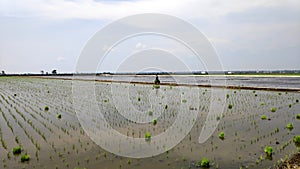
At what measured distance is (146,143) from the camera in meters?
8.69

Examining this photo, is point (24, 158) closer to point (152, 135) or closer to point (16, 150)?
point (16, 150)

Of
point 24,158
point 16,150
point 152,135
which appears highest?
point 152,135

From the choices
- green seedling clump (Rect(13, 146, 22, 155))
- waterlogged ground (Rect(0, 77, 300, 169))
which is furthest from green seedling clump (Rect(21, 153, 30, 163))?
green seedling clump (Rect(13, 146, 22, 155))

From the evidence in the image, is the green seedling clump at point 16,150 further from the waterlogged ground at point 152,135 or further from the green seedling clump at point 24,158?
the green seedling clump at point 24,158

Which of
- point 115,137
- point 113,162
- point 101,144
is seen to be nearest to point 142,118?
point 115,137

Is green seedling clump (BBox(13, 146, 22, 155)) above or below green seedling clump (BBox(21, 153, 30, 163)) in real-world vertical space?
above

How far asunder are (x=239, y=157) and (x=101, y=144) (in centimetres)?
443

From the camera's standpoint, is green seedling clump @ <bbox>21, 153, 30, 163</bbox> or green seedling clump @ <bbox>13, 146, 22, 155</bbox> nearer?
green seedling clump @ <bbox>21, 153, 30, 163</bbox>

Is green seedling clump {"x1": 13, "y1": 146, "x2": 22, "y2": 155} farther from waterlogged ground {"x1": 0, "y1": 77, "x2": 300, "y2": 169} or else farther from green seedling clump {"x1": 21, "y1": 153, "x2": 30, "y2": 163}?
green seedling clump {"x1": 21, "y1": 153, "x2": 30, "y2": 163}

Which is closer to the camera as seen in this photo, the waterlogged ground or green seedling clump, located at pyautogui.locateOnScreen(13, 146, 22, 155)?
the waterlogged ground

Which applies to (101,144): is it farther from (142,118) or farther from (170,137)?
(142,118)

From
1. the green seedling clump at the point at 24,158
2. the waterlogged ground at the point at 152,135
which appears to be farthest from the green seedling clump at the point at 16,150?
the green seedling clump at the point at 24,158

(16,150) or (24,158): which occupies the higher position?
(16,150)

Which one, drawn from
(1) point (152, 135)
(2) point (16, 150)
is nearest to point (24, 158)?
(2) point (16, 150)
